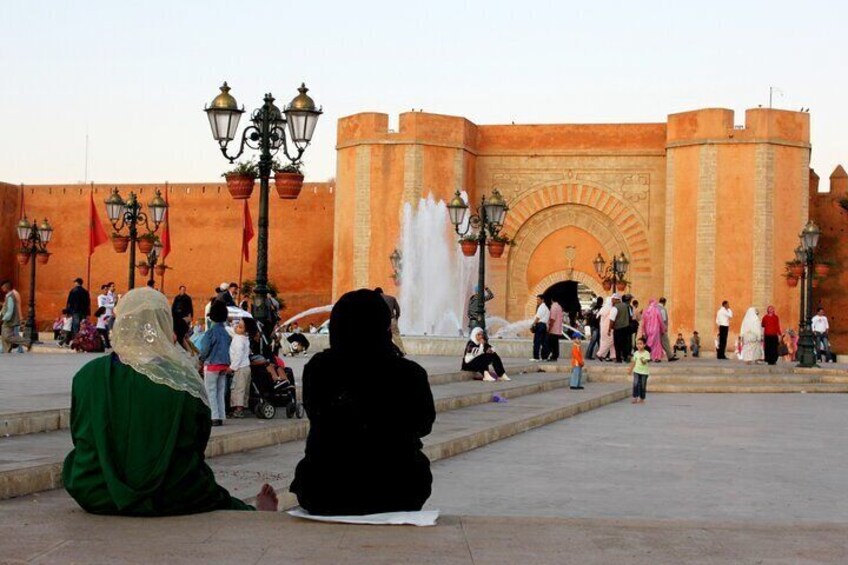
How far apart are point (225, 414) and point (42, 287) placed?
34.9 m

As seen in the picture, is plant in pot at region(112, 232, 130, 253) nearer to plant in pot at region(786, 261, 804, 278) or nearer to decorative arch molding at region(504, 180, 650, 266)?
decorative arch molding at region(504, 180, 650, 266)

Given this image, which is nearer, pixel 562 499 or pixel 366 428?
pixel 366 428

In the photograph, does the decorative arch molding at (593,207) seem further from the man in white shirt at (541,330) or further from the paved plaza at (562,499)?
the paved plaza at (562,499)

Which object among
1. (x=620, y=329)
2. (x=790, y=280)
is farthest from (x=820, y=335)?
(x=620, y=329)

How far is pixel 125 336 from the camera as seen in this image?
15.8 ft

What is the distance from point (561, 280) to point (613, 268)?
1.95m

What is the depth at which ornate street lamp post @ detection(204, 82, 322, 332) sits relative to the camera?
10992 mm

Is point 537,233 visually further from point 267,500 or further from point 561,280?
point 267,500

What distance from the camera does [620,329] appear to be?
66.9 feet

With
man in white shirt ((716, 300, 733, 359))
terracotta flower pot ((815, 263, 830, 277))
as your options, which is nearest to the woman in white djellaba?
man in white shirt ((716, 300, 733, 359))

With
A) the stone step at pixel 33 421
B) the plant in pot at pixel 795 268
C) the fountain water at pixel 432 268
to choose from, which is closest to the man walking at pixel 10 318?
the stone step at pixel 33 421

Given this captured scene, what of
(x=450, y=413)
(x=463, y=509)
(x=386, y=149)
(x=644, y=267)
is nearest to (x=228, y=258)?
(x=386, y=149)

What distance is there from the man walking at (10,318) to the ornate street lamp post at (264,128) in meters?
7.55

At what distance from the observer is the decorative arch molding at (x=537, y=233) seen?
1276 inches
